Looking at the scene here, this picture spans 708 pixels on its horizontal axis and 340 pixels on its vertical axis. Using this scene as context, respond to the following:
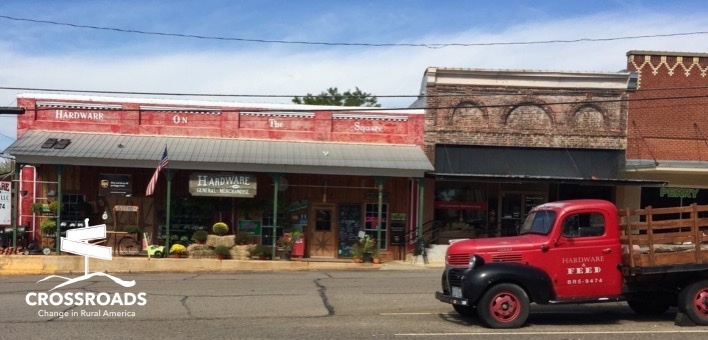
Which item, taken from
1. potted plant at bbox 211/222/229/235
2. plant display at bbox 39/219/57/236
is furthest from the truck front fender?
plant display at bbox 39/219/57/236

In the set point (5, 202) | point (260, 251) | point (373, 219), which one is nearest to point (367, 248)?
point (373, 219)

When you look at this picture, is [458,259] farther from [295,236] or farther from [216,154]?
[216,154]

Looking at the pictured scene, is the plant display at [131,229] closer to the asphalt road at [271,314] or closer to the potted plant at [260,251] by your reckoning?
the potted plant at [260,251]

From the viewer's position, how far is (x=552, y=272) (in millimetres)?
9969

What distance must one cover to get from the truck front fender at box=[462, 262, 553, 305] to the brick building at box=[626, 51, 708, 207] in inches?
638

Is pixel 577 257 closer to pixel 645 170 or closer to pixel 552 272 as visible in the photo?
pixel 552 272

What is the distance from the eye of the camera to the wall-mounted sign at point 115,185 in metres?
22.6

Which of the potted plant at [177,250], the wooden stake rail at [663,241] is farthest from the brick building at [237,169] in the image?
the wooden stake rail at [663,241]

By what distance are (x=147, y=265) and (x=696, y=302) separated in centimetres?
1499

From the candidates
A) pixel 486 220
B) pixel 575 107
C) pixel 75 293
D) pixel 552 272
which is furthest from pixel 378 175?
pixel 552 272

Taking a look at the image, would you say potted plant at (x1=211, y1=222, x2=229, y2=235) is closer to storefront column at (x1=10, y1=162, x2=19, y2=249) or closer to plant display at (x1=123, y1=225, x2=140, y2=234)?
plant display at (x1=123, y1=225, x2=140, y2=234)

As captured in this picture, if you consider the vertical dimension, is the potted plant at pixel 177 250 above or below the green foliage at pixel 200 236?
below

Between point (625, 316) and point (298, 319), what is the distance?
5.32m

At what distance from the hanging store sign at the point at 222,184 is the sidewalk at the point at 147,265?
7.75ft
